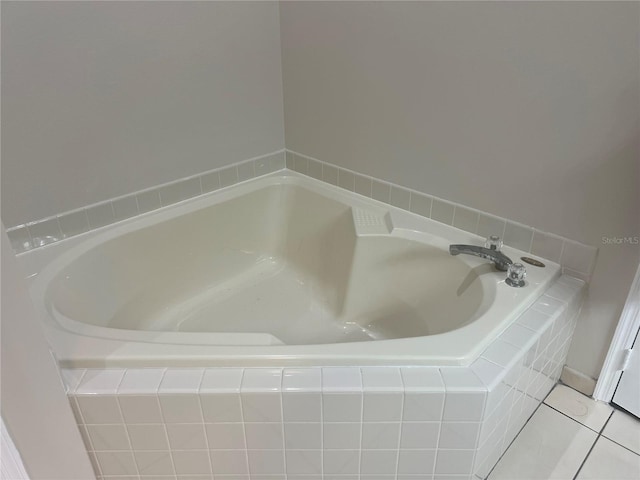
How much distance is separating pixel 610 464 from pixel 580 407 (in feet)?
0.62

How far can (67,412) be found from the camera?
946 mm

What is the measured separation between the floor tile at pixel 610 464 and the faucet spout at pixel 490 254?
57cm

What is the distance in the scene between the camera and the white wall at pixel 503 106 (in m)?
1.12

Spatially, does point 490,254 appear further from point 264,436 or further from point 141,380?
point 141,380

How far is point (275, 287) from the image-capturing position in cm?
185

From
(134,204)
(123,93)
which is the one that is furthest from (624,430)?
(123,93)

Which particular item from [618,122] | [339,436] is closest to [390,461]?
[339,436]

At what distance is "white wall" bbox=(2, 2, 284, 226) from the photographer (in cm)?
125

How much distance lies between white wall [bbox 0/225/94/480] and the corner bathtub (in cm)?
12

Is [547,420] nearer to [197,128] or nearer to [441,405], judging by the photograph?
[441,405]

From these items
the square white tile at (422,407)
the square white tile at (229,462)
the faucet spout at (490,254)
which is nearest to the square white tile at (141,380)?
the square white tile at (229,462)

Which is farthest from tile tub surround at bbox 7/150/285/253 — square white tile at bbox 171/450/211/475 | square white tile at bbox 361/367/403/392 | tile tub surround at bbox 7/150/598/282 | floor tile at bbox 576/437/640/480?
floor tile at bbox 576/437/640/480

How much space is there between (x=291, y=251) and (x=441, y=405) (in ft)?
3.60

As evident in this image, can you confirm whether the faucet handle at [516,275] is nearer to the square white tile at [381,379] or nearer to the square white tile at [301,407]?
the square white tile at [381,379]
